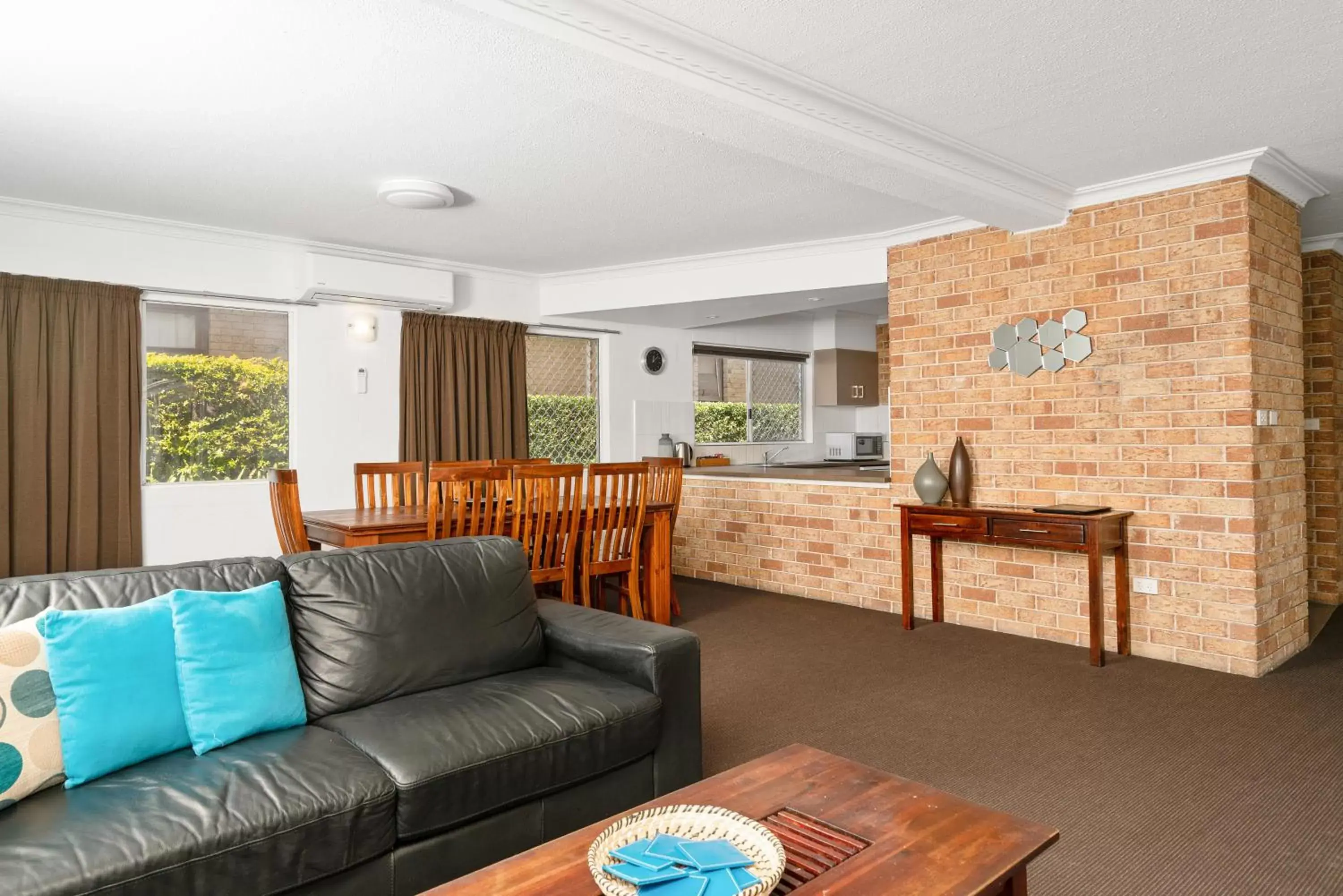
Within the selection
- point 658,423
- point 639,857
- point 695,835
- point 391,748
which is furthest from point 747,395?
point 639,857

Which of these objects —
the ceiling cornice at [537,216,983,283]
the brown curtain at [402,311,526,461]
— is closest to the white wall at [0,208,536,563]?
the brown curtain at [402,311,526,461]

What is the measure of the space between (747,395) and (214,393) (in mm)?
4664

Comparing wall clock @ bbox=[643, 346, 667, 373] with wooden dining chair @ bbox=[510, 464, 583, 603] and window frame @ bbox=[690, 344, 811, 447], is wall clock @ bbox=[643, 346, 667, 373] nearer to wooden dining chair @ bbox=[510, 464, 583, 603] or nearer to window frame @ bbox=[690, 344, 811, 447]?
window frame @ bbox=[690, 344, 811, 447]

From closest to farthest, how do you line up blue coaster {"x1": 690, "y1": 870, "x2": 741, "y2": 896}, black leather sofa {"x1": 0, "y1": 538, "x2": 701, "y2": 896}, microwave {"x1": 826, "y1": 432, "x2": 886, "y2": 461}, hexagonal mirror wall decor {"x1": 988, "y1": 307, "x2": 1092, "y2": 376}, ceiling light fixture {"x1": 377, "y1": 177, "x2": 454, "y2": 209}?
blue coaster {"x1": 690, "y1": 870, "x2": 741, "y2": 896}
black leather sofa {"x1": 0, "y1": 538, "x2": 701, "y2": 896}
ceiling light fixture {"x1": 377, "y1": 177, "x2": 454, "y2": 209}
hexagonal mirror wall decor {"x1": 988, "y1": 307, "x2": 1092, "y2": 376}
microwave {"x1": 826, "y1": 432, "x2": 886, "y2": 461}

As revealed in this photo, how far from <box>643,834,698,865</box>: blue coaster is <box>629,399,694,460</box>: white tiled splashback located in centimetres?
569

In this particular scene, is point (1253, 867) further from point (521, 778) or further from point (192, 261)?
point (192, 261)

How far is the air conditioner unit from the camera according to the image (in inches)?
205

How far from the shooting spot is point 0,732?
1685mm

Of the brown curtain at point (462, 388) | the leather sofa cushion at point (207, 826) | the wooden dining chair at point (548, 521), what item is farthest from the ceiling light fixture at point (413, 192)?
the leather sofa cushion at point (207, 826)

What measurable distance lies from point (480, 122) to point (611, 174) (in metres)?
0.85

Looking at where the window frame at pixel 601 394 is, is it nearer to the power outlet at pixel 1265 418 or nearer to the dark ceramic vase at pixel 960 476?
the dark ceramic vase at pixel 960 476

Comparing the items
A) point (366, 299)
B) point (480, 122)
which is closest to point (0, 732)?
point (480, 122)

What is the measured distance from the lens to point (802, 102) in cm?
298

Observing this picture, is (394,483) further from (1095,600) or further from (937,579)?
(1095,600)
